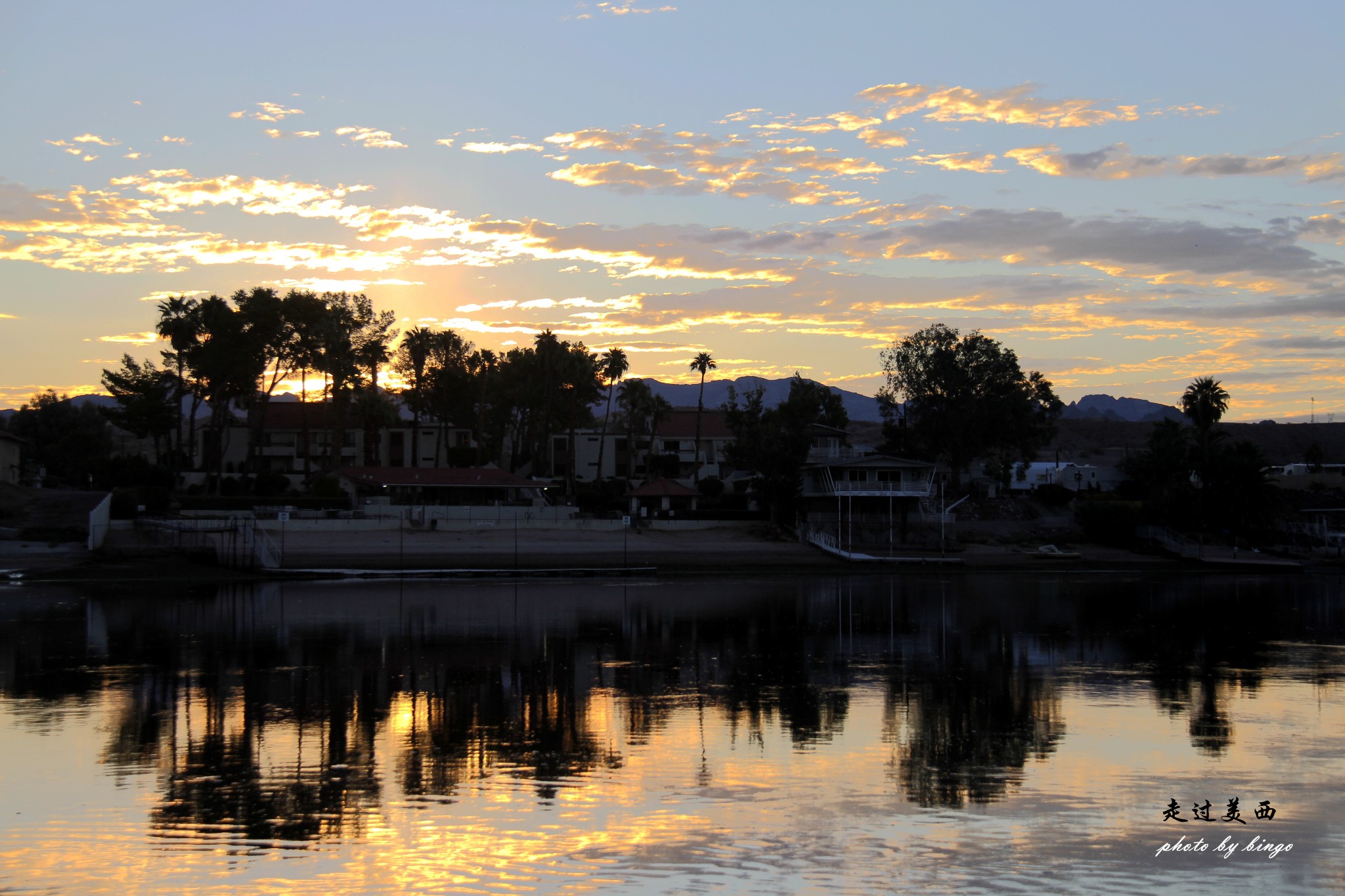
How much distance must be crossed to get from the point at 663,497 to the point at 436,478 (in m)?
15.5

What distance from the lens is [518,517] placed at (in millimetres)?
A: 69562

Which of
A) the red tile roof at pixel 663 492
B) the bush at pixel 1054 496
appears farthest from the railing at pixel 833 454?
the bush at pixel 1054 496

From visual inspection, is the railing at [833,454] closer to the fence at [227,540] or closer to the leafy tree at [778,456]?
the leafy tree at [778,456]

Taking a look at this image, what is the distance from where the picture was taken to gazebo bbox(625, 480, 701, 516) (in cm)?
8069

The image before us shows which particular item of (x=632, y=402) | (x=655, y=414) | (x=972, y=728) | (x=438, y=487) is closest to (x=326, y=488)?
(x=438, y=487)

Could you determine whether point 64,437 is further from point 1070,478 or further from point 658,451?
point 1070,478

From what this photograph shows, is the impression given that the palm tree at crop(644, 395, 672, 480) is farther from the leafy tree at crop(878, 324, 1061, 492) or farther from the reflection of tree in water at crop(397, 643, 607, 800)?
the reflection of tree in water at crop(397, 643, 607, 800)

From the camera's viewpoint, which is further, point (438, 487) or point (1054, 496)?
point (1054, 496)

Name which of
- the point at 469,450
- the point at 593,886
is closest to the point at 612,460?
the point at 469,450

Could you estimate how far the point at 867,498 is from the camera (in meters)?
75.2

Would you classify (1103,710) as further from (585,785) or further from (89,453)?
(89,453)

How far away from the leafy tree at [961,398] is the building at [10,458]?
59.4m

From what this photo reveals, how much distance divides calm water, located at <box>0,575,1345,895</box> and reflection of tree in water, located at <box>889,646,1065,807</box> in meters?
0.10

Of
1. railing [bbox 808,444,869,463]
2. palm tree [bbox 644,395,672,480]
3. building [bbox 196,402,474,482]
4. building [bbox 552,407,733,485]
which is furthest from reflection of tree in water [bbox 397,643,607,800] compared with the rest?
building [bbox 196,402,474,482]
